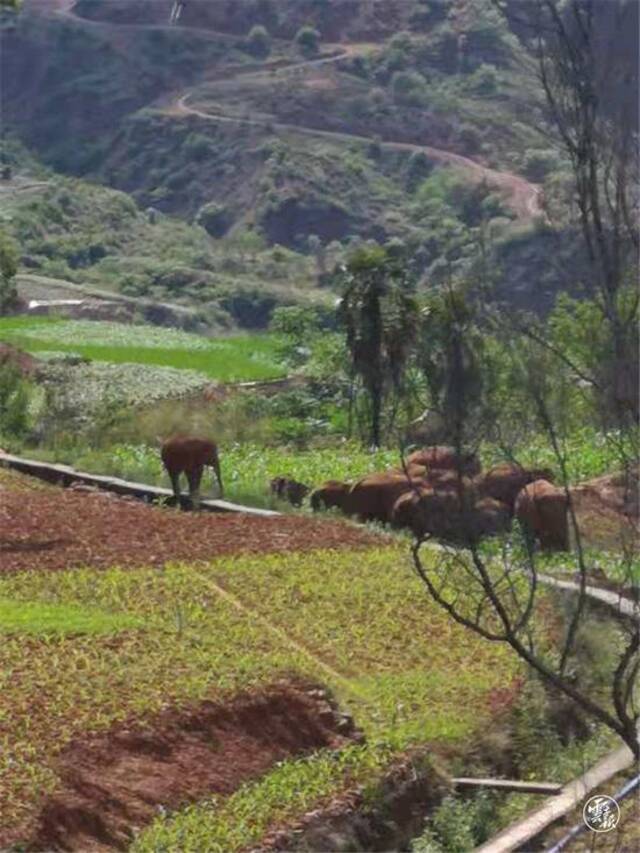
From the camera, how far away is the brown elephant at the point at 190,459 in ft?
75.2

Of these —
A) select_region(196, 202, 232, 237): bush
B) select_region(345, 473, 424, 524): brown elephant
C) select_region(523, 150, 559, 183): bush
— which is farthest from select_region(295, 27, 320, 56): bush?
select_region(345, 473, 424, 524): brown elephant

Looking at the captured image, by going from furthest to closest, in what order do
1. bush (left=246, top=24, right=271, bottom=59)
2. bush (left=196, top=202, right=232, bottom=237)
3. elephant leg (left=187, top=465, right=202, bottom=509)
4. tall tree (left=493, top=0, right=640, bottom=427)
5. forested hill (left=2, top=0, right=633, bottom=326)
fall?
bush (left=246, top=24, right=271, bottom=59)
bush (left=196, top=202, right=232, bottom=237)
forested hill (left=2, top=0, right=633, bottom=326)
elephant leg (left=187, top=465, right=202, bottom=509)
tall tree (left=493, top=0, right=640, bottom=427)

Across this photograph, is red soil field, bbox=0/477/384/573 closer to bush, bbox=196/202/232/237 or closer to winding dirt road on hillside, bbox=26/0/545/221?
winding dirt road on hillside, bbox=26/0/545/221

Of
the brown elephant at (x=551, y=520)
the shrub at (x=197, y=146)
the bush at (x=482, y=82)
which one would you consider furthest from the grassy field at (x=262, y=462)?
the bush at (x=482, y=82)

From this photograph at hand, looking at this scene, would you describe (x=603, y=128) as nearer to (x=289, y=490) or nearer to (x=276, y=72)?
(x=289, y=490)

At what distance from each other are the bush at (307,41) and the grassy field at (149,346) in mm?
38089

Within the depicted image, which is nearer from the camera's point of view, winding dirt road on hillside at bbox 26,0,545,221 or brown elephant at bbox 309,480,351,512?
brown elephant at bbox 309,480,351,512

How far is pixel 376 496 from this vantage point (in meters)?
22.6

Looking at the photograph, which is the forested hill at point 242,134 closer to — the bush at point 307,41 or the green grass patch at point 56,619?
the bush at point 307,41

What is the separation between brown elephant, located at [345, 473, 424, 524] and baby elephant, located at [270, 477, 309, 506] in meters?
1.37

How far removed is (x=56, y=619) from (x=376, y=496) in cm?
887

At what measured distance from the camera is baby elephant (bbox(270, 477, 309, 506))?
80.0 feet

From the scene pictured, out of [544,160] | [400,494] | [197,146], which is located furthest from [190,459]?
[197,146]

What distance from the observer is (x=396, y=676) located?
14234mm
